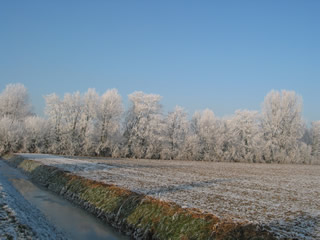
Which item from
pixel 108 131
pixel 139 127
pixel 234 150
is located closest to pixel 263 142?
pixel 234 150

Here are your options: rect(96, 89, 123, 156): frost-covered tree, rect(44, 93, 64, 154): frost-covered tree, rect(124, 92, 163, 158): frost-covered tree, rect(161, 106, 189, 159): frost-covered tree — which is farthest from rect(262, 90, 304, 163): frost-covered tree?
rect(44, 93, 64, 154): frost-covered tree

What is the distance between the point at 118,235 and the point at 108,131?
52.1 metres

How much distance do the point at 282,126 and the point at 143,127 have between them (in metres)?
38.8

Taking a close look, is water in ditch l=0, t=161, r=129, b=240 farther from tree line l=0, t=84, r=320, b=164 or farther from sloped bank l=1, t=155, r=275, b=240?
tree line l=0, t=84, r=320, b=164

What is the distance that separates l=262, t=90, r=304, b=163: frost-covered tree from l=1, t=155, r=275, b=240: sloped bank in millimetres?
61642

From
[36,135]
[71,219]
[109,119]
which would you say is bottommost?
[71,219]

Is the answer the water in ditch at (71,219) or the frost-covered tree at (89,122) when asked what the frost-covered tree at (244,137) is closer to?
the frost-covered tree at (89,122)

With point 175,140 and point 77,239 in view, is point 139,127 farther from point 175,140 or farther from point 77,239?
point 77,239

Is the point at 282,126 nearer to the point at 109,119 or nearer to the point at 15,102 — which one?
the point at 109,119

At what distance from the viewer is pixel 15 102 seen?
226 ft

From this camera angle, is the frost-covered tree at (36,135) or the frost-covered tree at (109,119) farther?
the frost-covered tree at (109,119)

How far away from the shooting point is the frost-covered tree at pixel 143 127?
200ft

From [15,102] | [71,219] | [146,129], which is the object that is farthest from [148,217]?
[15,102]

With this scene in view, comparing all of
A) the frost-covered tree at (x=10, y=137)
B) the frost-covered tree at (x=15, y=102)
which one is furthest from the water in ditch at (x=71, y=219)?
the frost-covered tree at (x=15, y=102)
